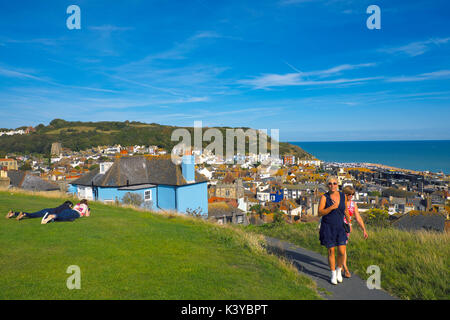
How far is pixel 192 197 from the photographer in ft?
80.6

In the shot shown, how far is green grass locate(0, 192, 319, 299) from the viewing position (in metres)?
4.92

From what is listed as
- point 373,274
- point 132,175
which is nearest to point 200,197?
point 132,175

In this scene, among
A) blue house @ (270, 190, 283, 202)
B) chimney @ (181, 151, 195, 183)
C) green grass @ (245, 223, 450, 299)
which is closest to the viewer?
green grass @ (245, 223, 450, 299)

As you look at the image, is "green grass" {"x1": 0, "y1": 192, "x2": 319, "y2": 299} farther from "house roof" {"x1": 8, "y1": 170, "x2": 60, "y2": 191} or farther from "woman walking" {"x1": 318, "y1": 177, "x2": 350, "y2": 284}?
"house roof" {"x1": 8, "y1": 170, "x2": 60, "y2": 191}

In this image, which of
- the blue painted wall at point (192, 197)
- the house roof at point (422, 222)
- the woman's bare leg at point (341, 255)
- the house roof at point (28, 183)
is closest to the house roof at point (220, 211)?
the blue painted wall at point (192, 197)

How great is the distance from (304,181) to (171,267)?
97480mm

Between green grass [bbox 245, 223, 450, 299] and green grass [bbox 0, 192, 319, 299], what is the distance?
6.15 ft

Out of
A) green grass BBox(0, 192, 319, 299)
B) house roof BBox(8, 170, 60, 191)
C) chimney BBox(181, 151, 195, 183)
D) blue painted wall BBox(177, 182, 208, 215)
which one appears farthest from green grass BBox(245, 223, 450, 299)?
house roof BBox(8, 170, 60, 191)

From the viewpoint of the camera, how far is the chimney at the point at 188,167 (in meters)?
24.2

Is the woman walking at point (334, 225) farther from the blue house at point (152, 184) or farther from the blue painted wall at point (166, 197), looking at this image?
the blue painted wall at point (166, 197)

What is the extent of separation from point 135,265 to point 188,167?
18.2 m

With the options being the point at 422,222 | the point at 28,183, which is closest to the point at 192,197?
the point at 422,222

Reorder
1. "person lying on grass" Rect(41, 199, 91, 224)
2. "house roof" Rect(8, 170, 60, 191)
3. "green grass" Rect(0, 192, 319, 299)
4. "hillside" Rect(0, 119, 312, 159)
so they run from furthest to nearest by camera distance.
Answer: "hillside" Rect(0, 119, 312, 159) → "house roof" Rect(8, 170, 60, 191) → "person lying on grass" Rect(41, 199, 91, 224) → "green grass" Rect(0, 192, 319, 299)

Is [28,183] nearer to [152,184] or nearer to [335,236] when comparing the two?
[152,184]
